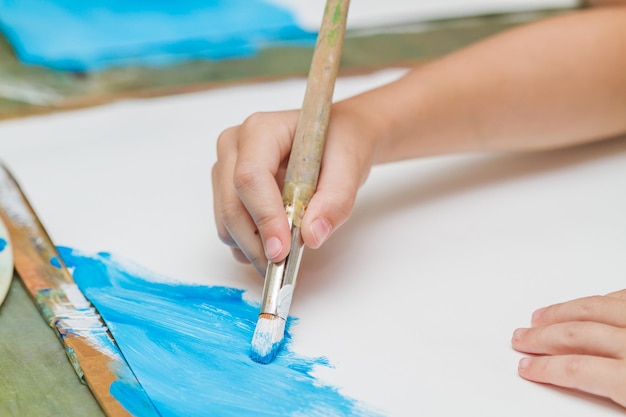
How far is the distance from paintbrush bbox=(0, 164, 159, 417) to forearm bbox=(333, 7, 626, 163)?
349 millimetres

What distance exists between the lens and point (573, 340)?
2.20 ft

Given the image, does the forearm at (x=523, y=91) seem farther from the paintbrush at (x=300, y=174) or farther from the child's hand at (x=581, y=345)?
the child's hand at (x=581, y=345)

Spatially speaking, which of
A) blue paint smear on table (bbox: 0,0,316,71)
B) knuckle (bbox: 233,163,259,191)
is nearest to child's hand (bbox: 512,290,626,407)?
knuckle (bbox: 233,163,259,191)

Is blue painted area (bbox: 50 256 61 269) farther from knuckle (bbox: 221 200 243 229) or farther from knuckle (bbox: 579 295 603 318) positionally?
knuckle (bbox: 579 295 603 318)

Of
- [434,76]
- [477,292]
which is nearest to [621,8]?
[434,76]

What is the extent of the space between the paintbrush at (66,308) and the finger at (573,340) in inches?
12.1

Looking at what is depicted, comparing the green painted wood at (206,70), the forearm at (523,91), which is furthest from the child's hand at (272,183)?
the green painted wood at (206,70)

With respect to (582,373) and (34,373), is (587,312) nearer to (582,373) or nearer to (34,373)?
(582,373)

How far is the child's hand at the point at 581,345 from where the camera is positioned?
0.63 m

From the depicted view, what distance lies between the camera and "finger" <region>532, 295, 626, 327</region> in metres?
0.68

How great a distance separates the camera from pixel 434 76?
921 mm

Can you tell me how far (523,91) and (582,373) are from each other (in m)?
0.39

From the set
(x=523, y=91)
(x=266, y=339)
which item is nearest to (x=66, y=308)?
(x=266, y=339)

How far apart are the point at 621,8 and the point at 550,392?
0.53m
